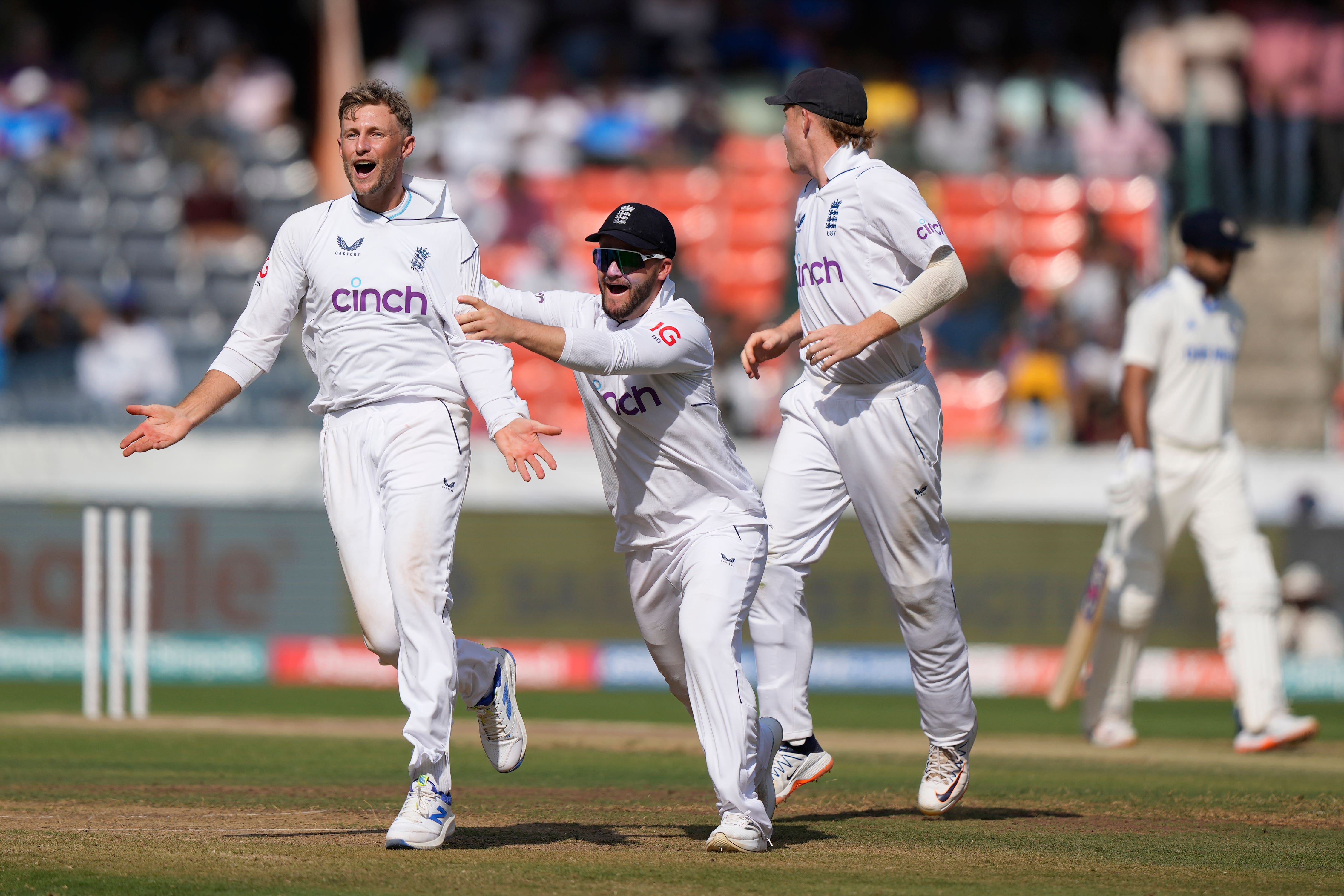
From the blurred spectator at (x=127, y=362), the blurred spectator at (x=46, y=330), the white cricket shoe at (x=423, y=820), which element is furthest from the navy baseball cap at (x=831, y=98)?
the blurred spectator at (x=46, y=330)

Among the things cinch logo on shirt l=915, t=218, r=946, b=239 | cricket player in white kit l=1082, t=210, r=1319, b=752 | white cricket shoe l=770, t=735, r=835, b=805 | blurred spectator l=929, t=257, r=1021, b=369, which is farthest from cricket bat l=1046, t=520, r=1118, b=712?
blurred spectator l=929, t=257, r=1021, b=369

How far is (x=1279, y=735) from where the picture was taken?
368 inches

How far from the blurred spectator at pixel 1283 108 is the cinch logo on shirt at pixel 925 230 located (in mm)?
11997

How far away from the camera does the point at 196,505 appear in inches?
578

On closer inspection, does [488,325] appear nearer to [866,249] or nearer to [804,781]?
[866,249]

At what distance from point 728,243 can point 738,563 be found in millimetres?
12957

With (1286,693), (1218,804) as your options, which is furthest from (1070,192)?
(1218,804)

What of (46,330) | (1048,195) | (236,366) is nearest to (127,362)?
(46,330)

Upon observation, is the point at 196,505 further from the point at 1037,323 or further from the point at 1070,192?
the point at 1070,192

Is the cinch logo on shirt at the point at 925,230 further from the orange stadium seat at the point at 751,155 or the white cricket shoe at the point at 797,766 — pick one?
the orange stadium seat at the point at 751,155

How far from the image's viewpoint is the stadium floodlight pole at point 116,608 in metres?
10.5

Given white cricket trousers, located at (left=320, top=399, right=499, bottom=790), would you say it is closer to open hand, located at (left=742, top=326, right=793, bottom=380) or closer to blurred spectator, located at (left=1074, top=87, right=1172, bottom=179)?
open hand, located at (left=742, top=326, right=793, bottom=380)

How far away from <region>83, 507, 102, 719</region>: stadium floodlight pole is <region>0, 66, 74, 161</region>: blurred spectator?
9.43 m

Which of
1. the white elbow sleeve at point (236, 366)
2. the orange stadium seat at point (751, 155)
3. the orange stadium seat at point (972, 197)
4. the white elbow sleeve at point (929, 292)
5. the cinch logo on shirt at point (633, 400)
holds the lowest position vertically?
the cinch logo on shirt at point (633, 400)
